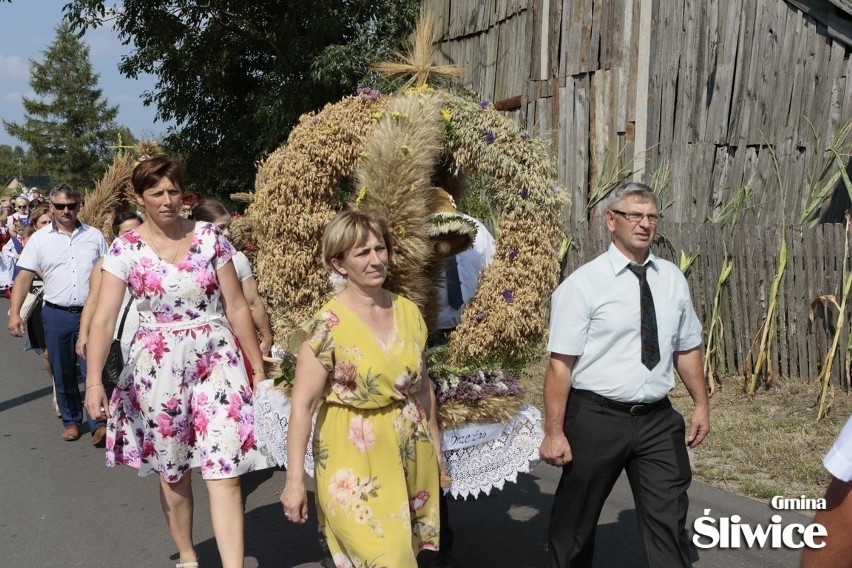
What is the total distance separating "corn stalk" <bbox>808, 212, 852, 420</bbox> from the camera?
23.3 ft

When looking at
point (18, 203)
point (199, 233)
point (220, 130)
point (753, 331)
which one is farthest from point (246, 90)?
point (199, 233)

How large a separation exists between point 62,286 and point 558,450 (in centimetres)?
529

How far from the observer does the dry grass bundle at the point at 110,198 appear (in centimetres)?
912

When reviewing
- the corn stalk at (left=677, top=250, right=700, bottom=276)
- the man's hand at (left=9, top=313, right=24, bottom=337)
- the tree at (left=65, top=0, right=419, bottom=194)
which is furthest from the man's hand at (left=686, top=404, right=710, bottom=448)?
the tree at (left=65, top=0, right=419, bottom=194)

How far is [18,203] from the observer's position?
1988 cm

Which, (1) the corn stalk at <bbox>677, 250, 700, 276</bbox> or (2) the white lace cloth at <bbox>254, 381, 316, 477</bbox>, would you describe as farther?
(1) the corn stalk at <bbox>677, 250, 700, 276</bbox>

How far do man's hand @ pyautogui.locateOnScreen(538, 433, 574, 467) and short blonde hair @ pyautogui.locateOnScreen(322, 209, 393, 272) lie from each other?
1138 mm

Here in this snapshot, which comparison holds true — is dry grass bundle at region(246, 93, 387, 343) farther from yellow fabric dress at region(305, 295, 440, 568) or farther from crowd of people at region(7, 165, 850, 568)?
yellow fabric dress at region(305, 295, 440, 568)

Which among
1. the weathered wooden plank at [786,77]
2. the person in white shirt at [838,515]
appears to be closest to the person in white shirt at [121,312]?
the person in white shirt at [838,515]

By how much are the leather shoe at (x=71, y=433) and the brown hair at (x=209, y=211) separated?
2559mm

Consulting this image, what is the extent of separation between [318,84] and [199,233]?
35.9ft

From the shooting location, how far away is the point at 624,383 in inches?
152

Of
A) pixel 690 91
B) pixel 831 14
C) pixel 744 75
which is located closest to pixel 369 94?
pixel 831 14

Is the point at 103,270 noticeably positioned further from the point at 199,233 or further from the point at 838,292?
the point at 838,292
